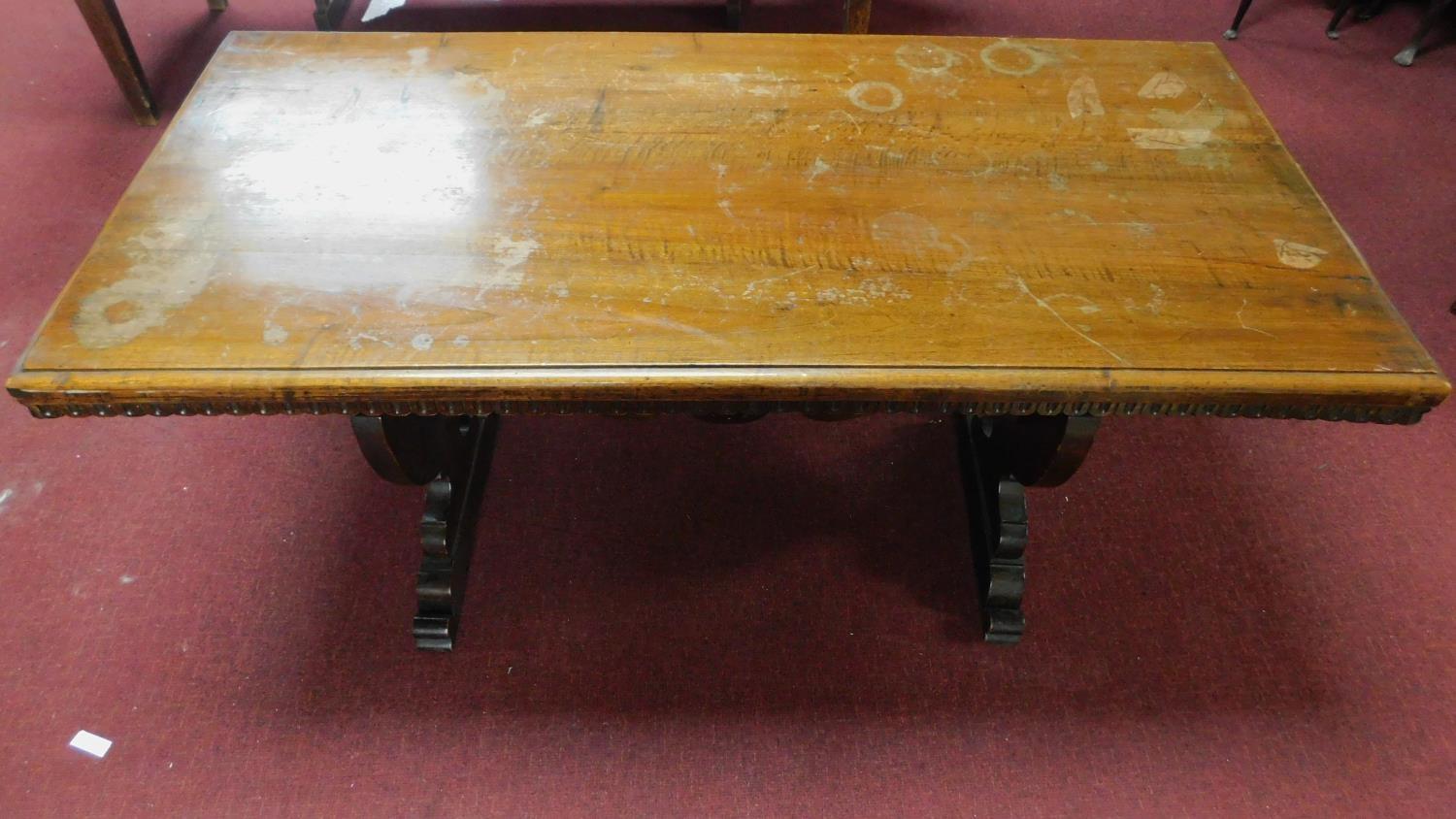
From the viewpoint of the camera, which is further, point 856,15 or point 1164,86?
point 856,15

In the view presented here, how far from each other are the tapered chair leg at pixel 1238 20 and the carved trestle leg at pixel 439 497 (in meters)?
2.59

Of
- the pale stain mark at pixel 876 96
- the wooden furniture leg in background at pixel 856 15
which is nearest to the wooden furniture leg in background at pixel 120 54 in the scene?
the wooden furniture leg in background at pixel 856 15

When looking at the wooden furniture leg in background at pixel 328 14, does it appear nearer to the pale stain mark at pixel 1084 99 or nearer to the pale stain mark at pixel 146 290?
the pale stain mark at pixel 146 290

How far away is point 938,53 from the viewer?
1500 millimetres

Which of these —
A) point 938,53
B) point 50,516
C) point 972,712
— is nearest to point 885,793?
point 972,712

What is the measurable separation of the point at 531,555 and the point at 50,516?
86 centimetres

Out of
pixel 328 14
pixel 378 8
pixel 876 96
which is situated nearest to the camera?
pixel 876 96

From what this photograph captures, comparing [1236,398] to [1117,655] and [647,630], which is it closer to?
[1117,655]

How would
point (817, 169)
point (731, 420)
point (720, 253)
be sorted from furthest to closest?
point (731, 420) < point (817, 169) < point (720, 253)

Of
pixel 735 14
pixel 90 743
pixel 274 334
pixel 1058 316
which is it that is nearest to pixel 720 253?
pixel 1058 316

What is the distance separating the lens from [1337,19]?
109 inches

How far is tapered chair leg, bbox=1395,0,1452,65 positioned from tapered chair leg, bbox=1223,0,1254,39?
453 millimetres

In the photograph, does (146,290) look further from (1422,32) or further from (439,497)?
(1422,32)

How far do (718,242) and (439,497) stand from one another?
685mm
